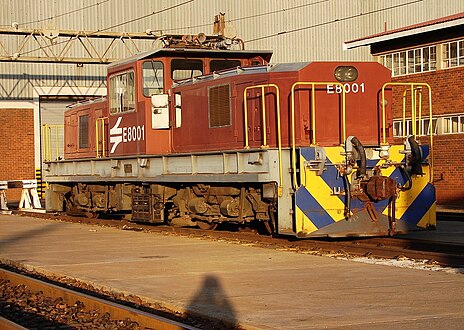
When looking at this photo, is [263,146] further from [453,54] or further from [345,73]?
[453,54]

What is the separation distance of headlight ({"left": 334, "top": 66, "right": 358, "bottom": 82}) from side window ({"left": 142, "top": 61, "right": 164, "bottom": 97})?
13.2 feet

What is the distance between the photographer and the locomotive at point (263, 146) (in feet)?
39.6

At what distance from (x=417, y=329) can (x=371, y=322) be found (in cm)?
43

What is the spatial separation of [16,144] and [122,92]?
19.3m

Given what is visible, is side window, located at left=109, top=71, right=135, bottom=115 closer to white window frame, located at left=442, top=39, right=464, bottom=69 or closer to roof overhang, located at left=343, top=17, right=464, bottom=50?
roof overhang, located at left=343, top=17, right=464, bottom=50

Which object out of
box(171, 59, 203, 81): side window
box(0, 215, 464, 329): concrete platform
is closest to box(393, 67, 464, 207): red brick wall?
box(171, 59, 203, 81): side window

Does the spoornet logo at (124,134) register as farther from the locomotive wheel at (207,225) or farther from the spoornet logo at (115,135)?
the locomotive wheel at (207,225)

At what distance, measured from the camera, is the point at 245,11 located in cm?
3691

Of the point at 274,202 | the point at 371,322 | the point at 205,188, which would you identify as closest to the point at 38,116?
the point at 205,188

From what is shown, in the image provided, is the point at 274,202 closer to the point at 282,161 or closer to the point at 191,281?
the point at 282,161

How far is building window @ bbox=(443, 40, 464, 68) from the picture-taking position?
23953mm

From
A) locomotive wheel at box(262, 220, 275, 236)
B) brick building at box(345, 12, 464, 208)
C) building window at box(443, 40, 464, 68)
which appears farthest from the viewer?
brick building at box(345, 12, 464, 208)

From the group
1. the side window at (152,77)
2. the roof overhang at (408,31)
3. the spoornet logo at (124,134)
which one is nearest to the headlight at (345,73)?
the side window at (152,77)

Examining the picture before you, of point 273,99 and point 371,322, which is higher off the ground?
point 273,99
